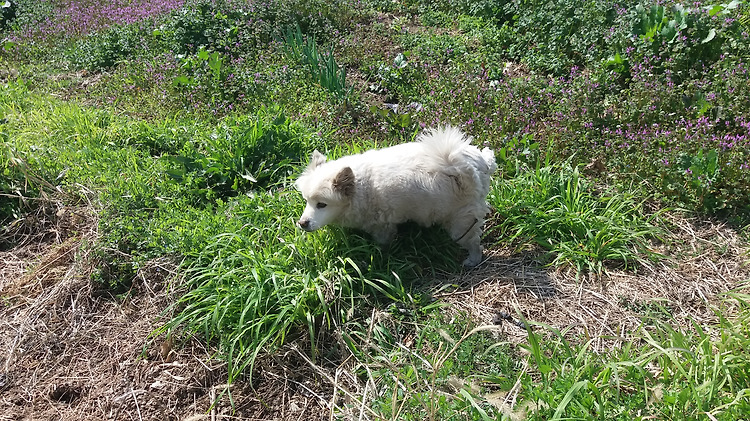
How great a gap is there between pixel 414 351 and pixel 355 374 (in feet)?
1.22

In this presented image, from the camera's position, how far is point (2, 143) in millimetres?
4648

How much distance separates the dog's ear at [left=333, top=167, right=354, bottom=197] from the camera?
10.8ft

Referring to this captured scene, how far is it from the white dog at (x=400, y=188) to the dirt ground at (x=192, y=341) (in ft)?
1.68

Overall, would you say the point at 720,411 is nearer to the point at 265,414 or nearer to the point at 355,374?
the point at 355,374

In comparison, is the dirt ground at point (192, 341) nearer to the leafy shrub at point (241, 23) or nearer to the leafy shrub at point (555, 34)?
the leafy shrub at point (555, 34)

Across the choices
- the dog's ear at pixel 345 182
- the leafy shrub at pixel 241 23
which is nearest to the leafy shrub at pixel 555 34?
the leafy shrub at pixel 241 23

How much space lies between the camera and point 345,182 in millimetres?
3361

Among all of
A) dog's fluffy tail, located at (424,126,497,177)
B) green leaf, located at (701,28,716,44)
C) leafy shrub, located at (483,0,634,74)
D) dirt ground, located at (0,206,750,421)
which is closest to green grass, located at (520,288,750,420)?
dirt ground, located at (0,206,750,421)

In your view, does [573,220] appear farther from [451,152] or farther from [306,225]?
[306,225]

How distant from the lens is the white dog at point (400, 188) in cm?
345

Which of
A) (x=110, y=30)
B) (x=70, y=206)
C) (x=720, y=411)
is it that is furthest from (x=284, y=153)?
(x=110, y=30)

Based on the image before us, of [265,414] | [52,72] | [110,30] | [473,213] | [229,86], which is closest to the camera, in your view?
[265,414]

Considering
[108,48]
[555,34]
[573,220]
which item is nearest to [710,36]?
[555,34]

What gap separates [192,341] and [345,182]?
143 centimetres
